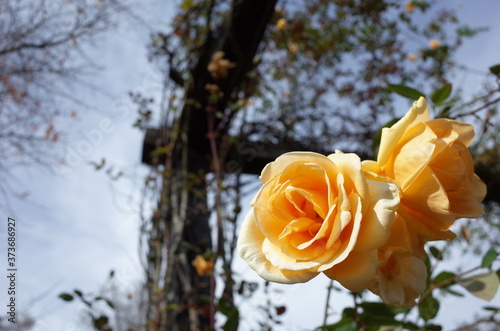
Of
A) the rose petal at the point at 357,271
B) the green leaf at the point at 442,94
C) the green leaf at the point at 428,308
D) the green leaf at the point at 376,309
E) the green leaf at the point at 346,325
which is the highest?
the green leaf at the point at 442,94

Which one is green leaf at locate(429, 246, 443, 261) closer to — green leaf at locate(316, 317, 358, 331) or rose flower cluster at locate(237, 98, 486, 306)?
green leaf at locate(316, 317, 358, 331)

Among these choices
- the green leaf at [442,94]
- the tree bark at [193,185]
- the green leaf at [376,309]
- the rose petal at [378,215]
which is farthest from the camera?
the tree bark at [193,185]

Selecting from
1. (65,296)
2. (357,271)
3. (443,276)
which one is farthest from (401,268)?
(65,296)

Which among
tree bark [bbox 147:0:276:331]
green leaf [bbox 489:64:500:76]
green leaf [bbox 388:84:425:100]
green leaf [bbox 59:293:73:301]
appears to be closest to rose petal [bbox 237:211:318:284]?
green leaf [bbox 388:84:425:100]

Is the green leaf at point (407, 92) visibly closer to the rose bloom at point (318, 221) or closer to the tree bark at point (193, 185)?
the rose bloom at point (318, 221)

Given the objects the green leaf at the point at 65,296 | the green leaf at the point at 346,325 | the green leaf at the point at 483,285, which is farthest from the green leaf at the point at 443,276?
the green leaf at the point at 65,296

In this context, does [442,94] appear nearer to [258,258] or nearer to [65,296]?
[258,258]
